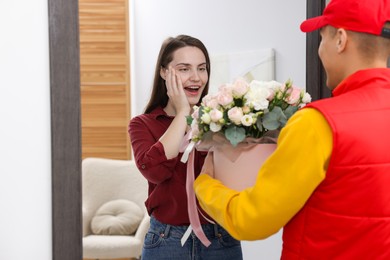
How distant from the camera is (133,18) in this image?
238 cm

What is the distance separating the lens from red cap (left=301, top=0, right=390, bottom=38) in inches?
41.5

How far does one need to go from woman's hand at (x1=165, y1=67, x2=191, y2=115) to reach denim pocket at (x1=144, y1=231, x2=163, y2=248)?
345mm

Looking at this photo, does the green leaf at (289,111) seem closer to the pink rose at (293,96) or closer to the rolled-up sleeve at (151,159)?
the pink rose at (293,96)

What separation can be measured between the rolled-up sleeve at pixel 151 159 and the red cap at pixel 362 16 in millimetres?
614

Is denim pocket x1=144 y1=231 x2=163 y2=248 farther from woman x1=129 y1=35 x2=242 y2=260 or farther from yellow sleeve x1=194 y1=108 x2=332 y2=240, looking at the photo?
yellow sleeve x1=194 y1=108 x2=332 y2=240

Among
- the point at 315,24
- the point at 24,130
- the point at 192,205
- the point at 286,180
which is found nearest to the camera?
the point at 286,180

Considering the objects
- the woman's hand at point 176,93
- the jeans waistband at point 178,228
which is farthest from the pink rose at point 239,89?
the jeans waistband at point 178,228

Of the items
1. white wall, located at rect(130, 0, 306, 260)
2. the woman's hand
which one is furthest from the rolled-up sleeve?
white wall, located at rect(130, 0, 306, 260)

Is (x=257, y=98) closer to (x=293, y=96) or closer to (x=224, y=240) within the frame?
(x=293, y=96)

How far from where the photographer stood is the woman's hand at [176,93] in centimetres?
160

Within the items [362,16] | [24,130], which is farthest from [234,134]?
[24,130]

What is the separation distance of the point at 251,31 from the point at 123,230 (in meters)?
0.89

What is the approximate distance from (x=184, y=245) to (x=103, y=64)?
3.11ft

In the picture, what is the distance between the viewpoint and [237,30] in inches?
86.2
